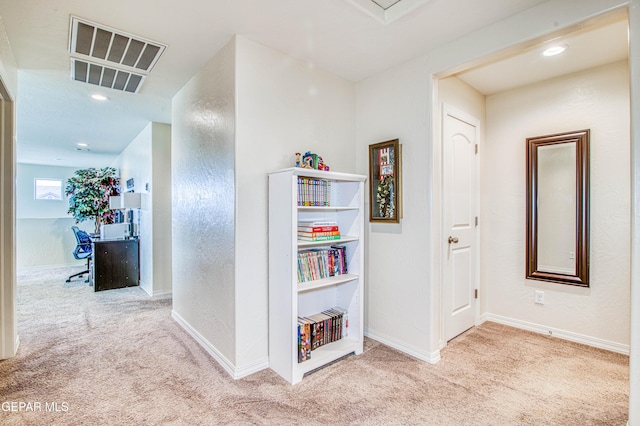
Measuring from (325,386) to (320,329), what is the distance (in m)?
0.46

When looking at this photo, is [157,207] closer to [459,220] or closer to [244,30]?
[244,30]

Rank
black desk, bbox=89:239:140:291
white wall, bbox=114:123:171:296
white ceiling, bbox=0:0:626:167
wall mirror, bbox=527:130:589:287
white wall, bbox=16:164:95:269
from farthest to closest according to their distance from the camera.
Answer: white wall, bbox=16:164:95:269
black desk, bbox=89:239:140:291
white wall, bbox=114:123:171:296
wall mirror, bbox=527:130:589:287
white ceiling, bbox=0:0:626:167

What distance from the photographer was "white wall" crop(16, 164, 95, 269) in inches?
284

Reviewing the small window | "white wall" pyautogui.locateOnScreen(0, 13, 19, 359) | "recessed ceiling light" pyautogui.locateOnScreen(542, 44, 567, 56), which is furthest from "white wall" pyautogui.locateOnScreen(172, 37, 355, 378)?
the small window

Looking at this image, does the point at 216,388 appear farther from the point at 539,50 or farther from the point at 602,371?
the point at 539,50

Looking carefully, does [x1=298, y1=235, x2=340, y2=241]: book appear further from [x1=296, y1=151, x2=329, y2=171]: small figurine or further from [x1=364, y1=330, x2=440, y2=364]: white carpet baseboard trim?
[x1=364, y1=330, x2=440, y2=364]: white carpet baseboard trim

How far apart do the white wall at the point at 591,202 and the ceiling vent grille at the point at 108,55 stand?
11.1ft

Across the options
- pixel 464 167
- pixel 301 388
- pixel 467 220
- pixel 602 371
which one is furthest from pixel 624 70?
pixel 301 388

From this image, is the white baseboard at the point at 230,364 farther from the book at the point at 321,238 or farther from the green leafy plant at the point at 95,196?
the green leafy plant at the point at 95,196

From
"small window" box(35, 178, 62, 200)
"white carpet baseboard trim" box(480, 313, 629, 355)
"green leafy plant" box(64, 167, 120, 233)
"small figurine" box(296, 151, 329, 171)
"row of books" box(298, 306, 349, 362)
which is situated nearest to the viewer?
"row of books" box(298, 306, 349, 362)

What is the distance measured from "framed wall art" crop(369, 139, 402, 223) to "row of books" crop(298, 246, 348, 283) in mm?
485

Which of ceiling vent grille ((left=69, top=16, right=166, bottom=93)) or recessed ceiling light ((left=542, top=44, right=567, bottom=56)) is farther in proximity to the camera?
recessed ceiling light ((left=542, top=44, right=567, bottom=56))

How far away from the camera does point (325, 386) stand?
2143 millimetres

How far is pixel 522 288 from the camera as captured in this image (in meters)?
3.16
